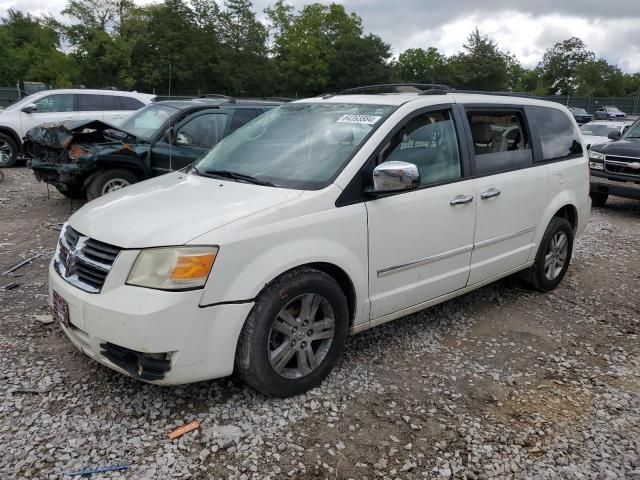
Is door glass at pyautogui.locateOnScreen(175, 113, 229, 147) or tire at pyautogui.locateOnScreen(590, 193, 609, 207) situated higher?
door glass at pyautogui.locateOnScreen(175, 113, 229, 147)

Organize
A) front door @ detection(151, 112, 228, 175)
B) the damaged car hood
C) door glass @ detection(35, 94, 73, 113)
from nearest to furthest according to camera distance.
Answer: the damaged car hood → front door @ detection(151, 112, 228, 175) → door glass @ detection(35, 94, 73, 113)

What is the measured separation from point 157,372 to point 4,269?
11.0ft

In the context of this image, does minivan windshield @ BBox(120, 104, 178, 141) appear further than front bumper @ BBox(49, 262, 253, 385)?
Yes

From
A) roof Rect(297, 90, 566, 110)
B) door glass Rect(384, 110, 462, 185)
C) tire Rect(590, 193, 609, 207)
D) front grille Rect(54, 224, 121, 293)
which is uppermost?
roof Rect(297, 90, 566, 110)

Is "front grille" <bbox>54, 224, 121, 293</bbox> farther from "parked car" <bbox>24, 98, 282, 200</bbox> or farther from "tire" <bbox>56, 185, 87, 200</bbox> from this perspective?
"tire" <bbox>56, 185, 87, 200</bbox>

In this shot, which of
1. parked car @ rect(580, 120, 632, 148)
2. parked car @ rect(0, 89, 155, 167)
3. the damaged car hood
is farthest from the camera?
parked car @ rect(580, 120, 632, 148)

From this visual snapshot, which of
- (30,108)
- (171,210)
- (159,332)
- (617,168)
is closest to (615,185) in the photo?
(617,168)

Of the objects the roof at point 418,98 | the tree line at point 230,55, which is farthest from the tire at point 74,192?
the tree line at point 230,55

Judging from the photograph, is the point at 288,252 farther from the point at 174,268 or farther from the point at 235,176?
the point at 235,176

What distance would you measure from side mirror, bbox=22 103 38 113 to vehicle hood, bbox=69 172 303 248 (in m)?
9.57

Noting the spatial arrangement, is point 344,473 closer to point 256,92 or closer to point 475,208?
point 475,208

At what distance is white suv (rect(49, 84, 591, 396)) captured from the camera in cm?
273

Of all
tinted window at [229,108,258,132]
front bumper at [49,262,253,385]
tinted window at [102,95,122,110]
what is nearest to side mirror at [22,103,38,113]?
tinted window at [102,95,122,110]

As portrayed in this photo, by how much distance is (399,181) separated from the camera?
3.18 m
